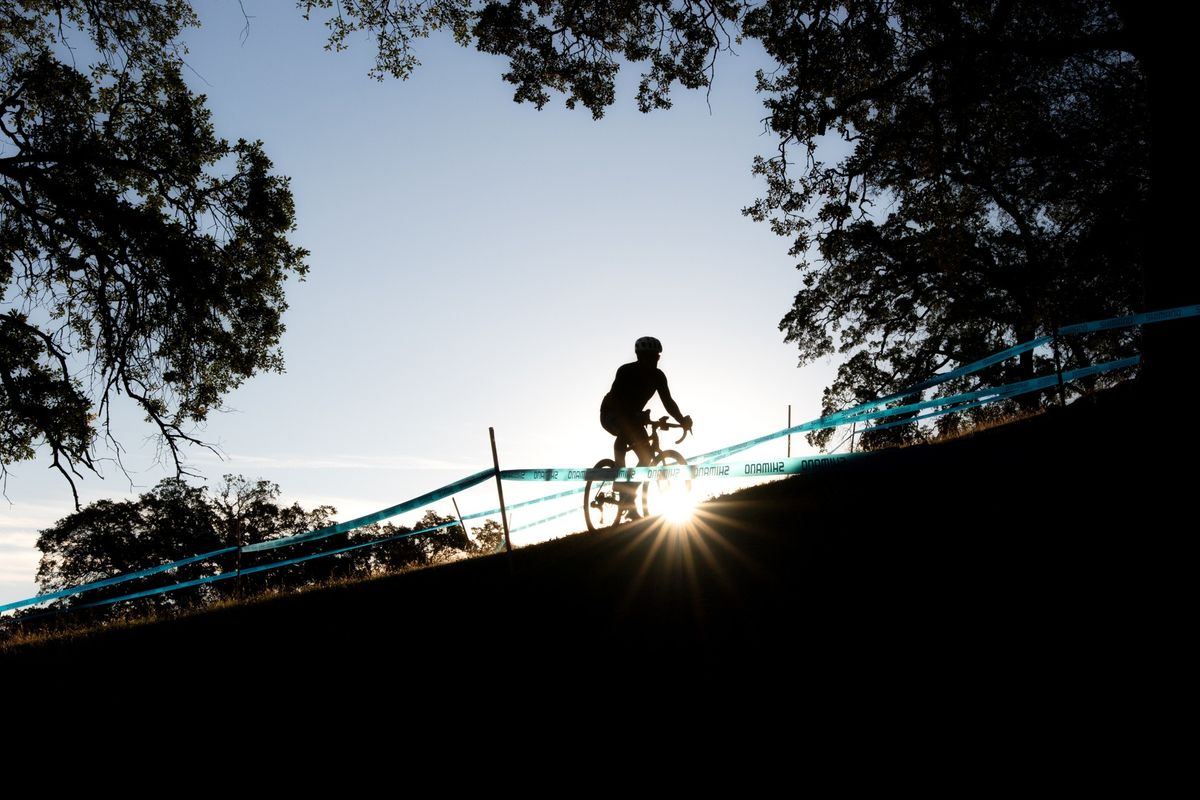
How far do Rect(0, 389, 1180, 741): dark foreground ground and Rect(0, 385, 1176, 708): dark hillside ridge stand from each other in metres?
0.02

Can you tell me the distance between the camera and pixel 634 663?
4.16 m

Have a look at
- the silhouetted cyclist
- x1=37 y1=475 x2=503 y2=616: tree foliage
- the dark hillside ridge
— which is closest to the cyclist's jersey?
the silhouetted cyclist

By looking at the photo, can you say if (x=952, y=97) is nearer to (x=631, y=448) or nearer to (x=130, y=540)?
(x=631, y=448)

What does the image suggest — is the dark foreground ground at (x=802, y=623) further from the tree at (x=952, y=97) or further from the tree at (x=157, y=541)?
the tree at (x=157, y=541)

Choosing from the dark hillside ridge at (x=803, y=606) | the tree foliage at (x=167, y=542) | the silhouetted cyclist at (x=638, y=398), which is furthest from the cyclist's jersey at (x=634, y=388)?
the tree foliage at (x=167, y=542)

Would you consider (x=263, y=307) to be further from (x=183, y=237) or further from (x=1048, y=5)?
(x=1048, y=5)

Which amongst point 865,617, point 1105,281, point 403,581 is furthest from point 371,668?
point 1105,281

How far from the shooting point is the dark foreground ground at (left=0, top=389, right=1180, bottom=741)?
343 cm

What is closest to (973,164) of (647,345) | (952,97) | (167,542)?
(952,97)

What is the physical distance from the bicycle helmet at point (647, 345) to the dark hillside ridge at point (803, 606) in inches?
96.3

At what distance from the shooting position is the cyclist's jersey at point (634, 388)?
A: 30.4 ft

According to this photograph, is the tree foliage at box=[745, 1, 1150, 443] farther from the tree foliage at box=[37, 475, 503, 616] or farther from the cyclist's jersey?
the tree foliage at box=[37, 475, 503, 616]

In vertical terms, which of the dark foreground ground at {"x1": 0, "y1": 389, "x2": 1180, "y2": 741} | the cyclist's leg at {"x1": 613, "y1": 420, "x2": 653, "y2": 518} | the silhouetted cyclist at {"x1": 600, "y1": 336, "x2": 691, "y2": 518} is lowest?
the dark foreground ground at {"x1": 0, "y1": 389, "x2": 1180, "y2": 741}

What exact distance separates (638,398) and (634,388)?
6.2 inches
